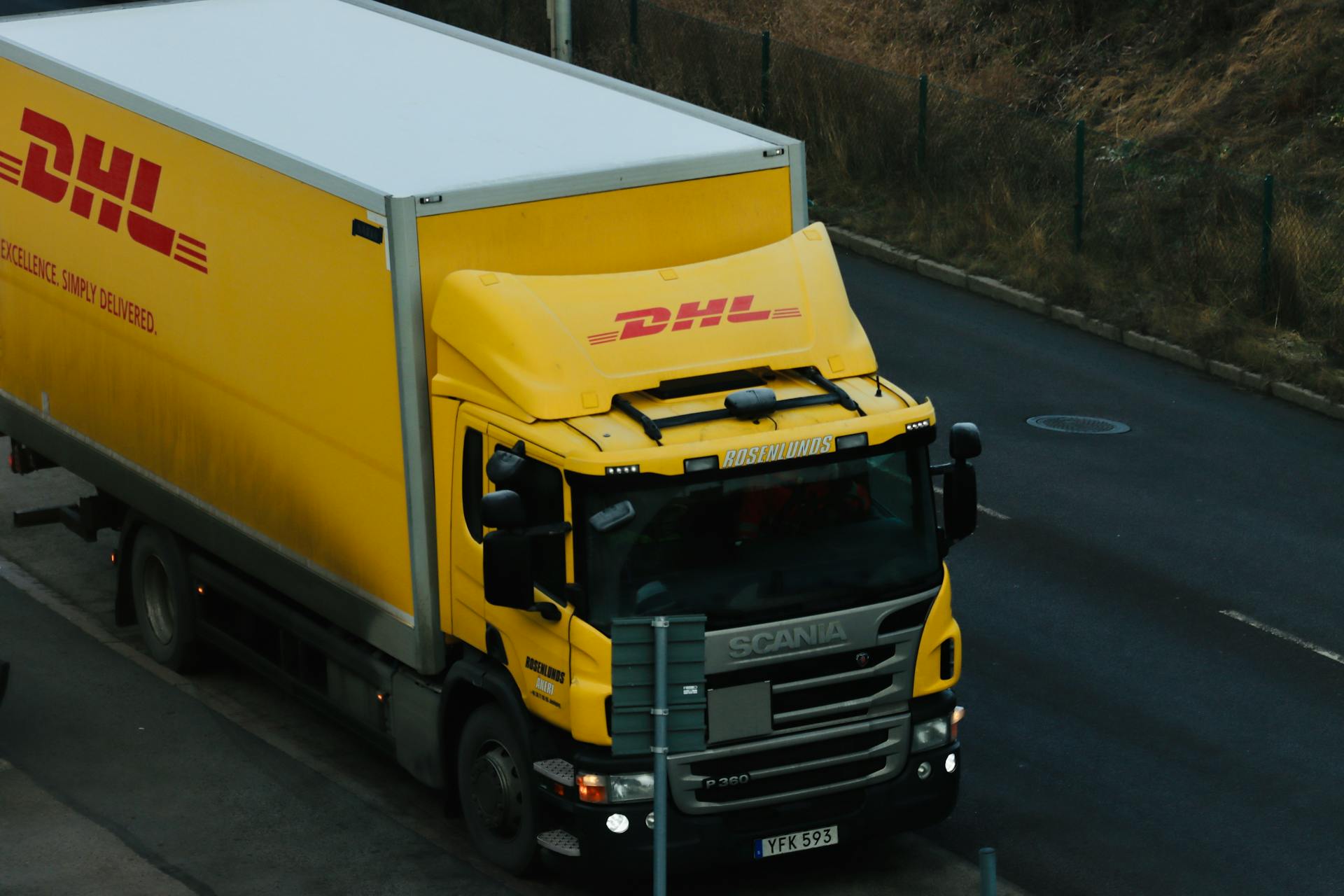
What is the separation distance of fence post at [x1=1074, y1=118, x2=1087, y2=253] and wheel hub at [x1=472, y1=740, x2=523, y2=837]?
13924 mm

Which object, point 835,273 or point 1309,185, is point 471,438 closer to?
point 835,273

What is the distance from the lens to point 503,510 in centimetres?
1027

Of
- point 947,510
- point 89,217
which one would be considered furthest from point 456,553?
point 89,217

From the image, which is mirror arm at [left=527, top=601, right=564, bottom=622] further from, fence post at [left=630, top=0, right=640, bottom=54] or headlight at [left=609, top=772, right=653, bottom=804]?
fence post at [left=630, top=0, right=640, bottom=54]

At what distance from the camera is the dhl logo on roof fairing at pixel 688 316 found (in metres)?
10.9

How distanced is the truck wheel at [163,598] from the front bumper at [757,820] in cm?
428

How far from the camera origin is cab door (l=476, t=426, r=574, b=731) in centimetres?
1059

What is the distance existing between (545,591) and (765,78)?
18158mm

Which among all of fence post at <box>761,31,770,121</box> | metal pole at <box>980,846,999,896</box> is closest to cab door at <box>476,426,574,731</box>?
metal pole at <box>980,846,999,896</box>

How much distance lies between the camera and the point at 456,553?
1130 centimetres

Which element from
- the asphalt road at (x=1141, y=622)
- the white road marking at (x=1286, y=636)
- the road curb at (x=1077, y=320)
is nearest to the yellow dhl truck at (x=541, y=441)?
A: the asphalt road at (x=1141, y=622)

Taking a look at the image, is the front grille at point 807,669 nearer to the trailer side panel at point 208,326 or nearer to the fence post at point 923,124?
the trailer side panel at point 208,326

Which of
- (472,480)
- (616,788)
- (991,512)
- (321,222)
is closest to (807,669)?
(616,788)

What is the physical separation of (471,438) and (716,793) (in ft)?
7.27
